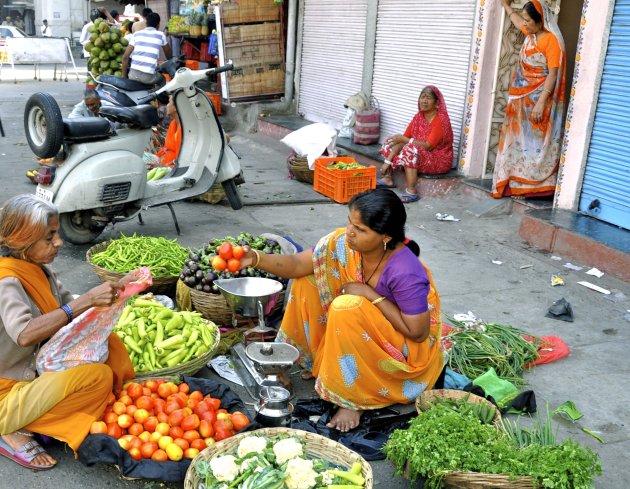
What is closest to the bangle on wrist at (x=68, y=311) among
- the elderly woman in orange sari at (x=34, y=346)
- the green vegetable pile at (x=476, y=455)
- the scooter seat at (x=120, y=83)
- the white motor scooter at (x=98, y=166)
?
the elderly woman in orange sari at (x=34, y=346)

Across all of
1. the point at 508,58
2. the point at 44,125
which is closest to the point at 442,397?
the point at 44,125

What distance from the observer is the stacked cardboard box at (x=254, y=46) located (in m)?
11.3

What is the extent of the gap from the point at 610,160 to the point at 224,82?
24.1 ft

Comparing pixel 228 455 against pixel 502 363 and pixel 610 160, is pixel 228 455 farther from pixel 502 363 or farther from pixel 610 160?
pixel 610 160

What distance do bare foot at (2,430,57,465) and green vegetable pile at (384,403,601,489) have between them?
1546 millimetres

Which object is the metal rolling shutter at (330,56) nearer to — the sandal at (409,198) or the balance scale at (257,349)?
the sandal at (409,198)

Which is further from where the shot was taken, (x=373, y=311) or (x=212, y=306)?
(x=212, y=306)

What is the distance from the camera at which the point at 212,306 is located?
445cm

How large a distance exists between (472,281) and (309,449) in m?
3.06

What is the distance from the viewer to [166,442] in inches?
119

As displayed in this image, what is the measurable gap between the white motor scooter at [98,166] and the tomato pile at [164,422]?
2775 millimetres

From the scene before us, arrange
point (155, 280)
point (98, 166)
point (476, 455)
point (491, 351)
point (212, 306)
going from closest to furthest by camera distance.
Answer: point (476, 455), point (491, 351), point (212, 306), point (155, 280), point (98, 166)

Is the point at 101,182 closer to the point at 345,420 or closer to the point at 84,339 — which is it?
the point at 84,339

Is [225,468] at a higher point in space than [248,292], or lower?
lower
